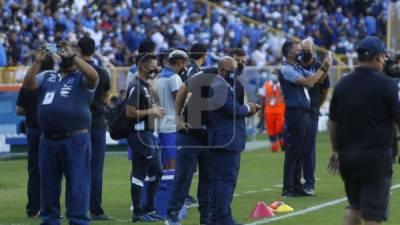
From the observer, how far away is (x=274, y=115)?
28.8 m

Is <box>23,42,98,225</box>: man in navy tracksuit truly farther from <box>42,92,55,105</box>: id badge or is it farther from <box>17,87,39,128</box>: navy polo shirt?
<box>17,87,39,128</box>: navy polo shirt

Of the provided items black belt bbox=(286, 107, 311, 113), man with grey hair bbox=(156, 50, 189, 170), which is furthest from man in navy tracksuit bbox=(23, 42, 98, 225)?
black belt bbox=(286, 107, 311, 113)

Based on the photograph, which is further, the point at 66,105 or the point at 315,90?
the point at 315,90

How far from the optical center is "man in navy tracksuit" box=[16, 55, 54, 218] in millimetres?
14594

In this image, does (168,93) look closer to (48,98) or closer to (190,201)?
(190,201)

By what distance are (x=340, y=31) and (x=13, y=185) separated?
25486mm

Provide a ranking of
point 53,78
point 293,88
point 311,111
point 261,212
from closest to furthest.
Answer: point 53,78 → point 261,212 → point 293,88 → point 311,111

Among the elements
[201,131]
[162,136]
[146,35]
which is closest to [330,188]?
[162,136]

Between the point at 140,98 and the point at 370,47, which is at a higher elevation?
the point at 370,47

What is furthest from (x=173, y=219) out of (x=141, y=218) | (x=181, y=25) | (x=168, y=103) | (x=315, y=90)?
(x=181, y=25)

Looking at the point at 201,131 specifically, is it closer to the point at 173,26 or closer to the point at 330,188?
the point at 330,188

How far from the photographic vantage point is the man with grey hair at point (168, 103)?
15594mm

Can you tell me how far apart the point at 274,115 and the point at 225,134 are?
51.2 feet

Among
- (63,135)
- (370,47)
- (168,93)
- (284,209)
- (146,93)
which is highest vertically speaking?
(370,47)
